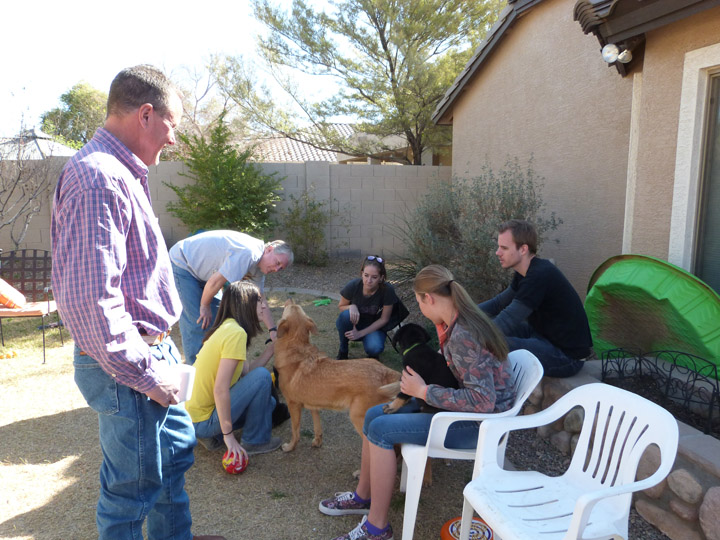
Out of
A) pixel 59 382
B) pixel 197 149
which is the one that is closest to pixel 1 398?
pixel 59 382

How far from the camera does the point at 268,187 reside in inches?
396

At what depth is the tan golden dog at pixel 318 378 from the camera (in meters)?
3.17

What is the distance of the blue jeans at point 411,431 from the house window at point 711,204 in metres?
2.61

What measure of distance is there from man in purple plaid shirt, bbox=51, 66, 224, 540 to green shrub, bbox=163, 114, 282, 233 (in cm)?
771

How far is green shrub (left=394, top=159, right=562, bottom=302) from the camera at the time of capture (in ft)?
17.9

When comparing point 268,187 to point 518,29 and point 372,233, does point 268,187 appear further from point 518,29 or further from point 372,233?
point 518,29

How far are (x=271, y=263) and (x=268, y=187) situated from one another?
6.49 metres

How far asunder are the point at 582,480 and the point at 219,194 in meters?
8.52

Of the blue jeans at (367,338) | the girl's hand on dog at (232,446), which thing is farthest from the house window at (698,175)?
the girl's hand on dog at (232,446)

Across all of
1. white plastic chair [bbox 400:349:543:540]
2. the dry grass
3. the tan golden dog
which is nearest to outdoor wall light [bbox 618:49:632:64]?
white plastic chair [bbox 400:349:543:540]

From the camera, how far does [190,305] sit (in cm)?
405

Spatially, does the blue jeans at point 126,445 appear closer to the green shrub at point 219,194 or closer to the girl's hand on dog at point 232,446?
the girl's hand on dog at point 232,446

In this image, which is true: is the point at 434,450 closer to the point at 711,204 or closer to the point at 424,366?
the point at 424,366

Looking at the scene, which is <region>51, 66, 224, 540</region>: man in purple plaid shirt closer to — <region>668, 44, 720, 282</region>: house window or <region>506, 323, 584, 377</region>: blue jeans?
<region>506, 323, 584, 377</region>: blue jeans
